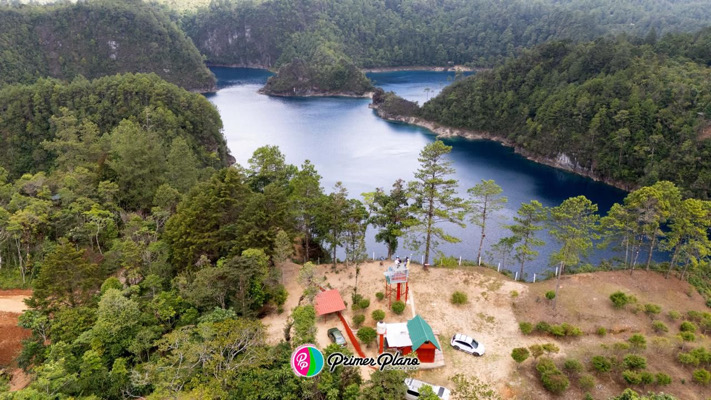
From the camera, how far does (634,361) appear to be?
68.8ft

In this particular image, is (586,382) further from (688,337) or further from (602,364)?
(688,337)

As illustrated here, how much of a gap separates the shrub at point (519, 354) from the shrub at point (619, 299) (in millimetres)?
7833

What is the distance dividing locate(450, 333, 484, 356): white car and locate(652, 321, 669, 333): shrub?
1004 cm

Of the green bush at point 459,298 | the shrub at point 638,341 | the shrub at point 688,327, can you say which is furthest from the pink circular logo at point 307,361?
the shrub at point 688,327

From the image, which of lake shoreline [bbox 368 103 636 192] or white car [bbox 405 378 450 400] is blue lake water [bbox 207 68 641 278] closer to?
lake shoreline [bbox 368 103 636 192]

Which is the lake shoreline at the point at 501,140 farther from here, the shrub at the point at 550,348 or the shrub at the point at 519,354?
the shrub at the point at 519,354

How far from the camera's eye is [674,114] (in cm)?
5581

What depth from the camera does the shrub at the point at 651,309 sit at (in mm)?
24594

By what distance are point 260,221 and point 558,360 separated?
20.1m

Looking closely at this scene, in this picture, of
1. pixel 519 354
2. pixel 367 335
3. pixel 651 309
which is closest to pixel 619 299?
pixel 651 309

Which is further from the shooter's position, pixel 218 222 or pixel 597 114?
pixel 597 114

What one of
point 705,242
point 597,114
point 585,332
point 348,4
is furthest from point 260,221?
point 348,4

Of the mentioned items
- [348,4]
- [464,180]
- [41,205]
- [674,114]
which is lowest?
[464,180]

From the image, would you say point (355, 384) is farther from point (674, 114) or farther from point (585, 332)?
point (674, 114)
